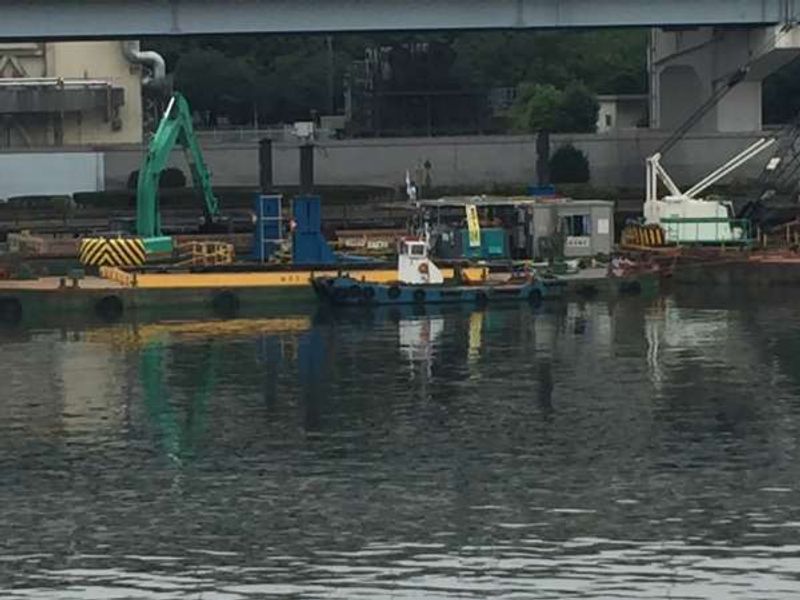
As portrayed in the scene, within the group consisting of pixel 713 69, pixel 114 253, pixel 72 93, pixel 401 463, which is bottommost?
pixel 401 463

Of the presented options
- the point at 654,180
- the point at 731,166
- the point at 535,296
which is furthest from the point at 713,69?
the point at 535,296

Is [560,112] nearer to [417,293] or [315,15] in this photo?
[315,15]

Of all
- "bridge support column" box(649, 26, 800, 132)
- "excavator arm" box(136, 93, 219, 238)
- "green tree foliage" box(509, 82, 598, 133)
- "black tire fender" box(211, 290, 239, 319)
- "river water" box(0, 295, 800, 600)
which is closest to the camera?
"river water" box(0, 295, 800, 600)

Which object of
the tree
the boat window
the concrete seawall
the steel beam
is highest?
the steel beam

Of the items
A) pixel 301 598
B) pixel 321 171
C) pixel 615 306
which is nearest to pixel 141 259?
pixel 615 306

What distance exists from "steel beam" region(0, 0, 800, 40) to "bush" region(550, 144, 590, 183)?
42.3ft

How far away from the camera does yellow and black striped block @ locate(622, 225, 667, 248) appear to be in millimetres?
63750

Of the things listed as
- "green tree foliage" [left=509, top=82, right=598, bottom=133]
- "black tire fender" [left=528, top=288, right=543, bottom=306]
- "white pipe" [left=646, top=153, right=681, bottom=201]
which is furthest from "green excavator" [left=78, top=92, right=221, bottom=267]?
"green tree foliage" [left=509, top=82, right=598, bottom=133]

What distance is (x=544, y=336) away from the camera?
161ft

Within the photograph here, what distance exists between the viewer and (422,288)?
55.3m

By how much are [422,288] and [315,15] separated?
11109 mm

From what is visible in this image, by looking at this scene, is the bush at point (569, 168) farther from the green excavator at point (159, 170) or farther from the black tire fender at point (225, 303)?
the black tire fender at point (225, 303)

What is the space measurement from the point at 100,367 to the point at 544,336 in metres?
10.5

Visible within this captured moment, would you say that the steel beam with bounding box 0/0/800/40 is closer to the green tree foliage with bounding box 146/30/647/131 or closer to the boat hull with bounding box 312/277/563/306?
the boat hull with bounding box 312/277/563/306
